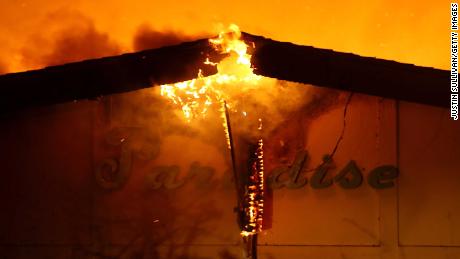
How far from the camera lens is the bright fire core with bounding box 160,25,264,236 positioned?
714 cm

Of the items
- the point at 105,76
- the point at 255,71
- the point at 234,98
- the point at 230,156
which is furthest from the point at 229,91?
the point at 105,76

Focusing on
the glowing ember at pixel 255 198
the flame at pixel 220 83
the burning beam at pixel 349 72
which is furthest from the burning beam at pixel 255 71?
the glowing ember at pixel 255 198

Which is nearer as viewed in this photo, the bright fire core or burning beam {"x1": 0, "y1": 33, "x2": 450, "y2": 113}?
burning beam {"x1": 0, "y1": 33, "x2": 450, "y2": 113}

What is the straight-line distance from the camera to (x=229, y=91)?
8.03 metres

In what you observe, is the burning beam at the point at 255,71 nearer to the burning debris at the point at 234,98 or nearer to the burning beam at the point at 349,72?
the burning beam at the point at 349,72

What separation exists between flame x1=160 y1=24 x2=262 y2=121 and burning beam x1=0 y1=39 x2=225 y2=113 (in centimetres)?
23

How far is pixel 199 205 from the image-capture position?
809cm

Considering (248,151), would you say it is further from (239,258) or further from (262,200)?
(239,258)

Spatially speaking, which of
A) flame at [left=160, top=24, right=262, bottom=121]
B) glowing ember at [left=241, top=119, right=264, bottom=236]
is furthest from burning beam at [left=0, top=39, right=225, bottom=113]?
glowing ember at [left=241, top=119, right=264, bottom=236]

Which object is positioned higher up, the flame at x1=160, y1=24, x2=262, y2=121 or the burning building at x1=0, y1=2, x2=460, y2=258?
the flame at x1=160, y1=24, x2=262, y2=121

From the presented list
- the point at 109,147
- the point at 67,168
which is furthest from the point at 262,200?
the point at 67,168

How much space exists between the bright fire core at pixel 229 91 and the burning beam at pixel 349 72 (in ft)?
0.85

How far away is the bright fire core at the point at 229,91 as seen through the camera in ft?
23.4

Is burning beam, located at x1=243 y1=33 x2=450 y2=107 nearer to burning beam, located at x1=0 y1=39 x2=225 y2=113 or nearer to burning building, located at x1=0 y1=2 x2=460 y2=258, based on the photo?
burning building, located at x1=0 y1=2 x2=460 y2=258
